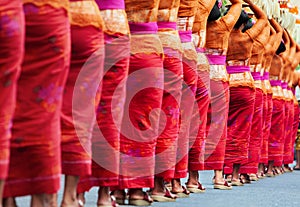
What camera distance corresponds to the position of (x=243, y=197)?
8.66 m

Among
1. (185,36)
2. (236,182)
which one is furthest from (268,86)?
(185,36)

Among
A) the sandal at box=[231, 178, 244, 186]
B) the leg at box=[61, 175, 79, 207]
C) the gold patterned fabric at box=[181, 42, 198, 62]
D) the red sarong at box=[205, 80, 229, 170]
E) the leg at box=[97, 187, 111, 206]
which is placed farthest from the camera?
the sandal at box=[231, 178, 244, 186]

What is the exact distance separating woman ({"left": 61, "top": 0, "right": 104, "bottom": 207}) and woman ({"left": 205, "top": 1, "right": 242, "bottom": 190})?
386 cm

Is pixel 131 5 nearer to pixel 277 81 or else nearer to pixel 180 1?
pixel 180 1

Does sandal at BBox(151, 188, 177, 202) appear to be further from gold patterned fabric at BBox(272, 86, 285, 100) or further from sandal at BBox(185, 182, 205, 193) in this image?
gold patterned fabric at BBox(272, 86, 285, 100)

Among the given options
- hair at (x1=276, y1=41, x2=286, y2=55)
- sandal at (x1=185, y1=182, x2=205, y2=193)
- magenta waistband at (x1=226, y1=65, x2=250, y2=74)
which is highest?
magenta waistband at (x1=226, y1=65, x2=250, y2=74)

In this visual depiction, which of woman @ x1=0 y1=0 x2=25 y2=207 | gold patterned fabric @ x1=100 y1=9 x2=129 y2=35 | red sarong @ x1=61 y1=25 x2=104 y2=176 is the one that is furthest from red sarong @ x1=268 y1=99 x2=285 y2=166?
woman @ x1=0 y1=0 x2=25 y2=207

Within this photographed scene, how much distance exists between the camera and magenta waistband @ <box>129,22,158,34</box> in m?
7.01

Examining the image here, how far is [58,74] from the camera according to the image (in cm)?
484

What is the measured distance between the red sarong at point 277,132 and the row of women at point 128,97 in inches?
34.7

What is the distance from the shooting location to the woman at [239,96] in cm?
1050

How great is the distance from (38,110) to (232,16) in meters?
5.14

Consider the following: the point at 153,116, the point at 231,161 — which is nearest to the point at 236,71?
the point at 231,161

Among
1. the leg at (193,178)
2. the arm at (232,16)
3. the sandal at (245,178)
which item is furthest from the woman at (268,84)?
the leg at (193,178)
